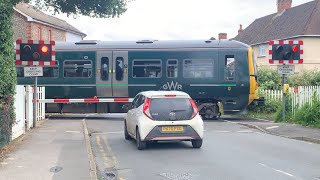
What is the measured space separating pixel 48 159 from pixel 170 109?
382 cm

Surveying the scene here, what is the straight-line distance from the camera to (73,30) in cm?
6084

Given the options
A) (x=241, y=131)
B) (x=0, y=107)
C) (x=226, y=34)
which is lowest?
(x=241, y=131)

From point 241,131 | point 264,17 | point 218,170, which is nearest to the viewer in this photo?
point 218,170

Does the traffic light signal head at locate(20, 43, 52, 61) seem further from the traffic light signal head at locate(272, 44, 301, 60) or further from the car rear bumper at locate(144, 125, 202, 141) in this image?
the traffic light signal head at locate(272, 44, 301, 60)

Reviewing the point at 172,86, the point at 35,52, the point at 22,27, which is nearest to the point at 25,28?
the point at 22,27

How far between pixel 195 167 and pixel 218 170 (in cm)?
58

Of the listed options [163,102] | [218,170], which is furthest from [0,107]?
[218,170]

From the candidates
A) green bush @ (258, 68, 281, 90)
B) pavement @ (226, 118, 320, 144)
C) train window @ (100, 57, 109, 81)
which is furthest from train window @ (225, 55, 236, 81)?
green bush @ (258, 68, 281, 90)

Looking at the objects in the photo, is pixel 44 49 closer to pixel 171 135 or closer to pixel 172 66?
pixel 171 135

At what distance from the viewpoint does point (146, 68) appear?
24766mm

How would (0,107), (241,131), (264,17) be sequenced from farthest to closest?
(264,17), (241,131), (0,107)

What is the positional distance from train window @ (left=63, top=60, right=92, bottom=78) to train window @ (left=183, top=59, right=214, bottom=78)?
480cm

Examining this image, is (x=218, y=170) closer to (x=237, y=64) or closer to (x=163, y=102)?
(x=163, y=102)

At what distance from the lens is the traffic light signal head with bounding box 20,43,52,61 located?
17.7 metres
